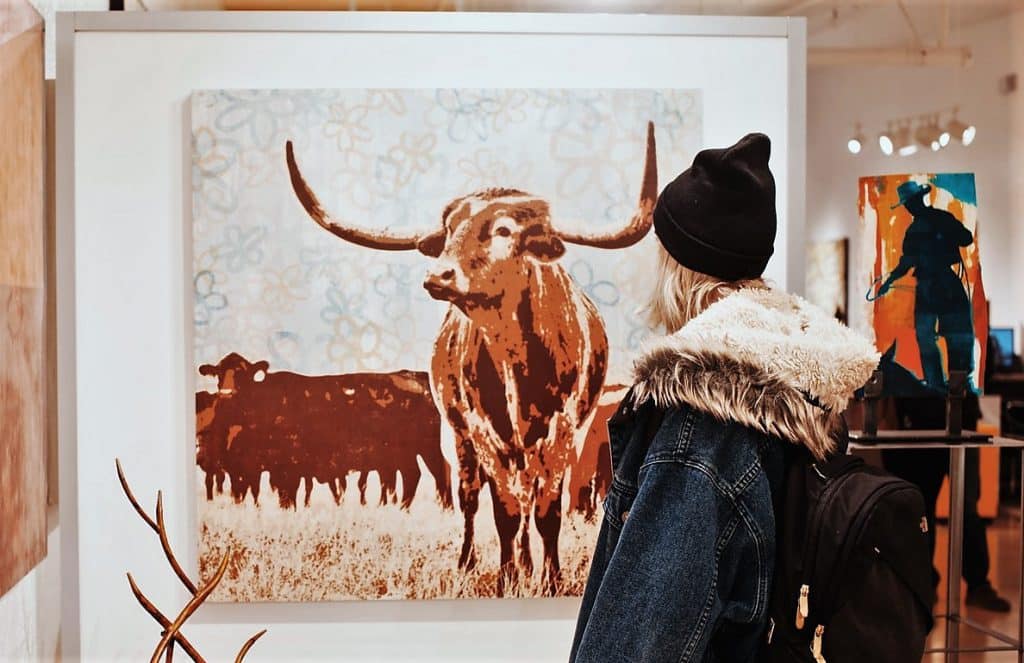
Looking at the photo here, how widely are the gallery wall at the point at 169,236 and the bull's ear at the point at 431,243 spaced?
1.02ft

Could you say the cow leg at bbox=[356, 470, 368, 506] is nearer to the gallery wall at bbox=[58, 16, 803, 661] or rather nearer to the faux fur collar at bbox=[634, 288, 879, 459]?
the gallery wall at bbox=[58, 16, 803, 661]

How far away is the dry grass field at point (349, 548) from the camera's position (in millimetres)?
1767

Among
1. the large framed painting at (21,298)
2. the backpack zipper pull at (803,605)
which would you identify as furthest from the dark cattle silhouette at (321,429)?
the backpack zipper pull at (803,605)

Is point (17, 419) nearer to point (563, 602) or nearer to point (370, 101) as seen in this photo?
point (370, 101)

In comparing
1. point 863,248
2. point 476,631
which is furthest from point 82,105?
point 863,248

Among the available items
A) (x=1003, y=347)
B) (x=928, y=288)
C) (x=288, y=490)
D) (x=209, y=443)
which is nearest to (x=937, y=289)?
(x=928, y=288)

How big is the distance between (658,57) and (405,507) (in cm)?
106

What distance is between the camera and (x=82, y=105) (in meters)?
1.77

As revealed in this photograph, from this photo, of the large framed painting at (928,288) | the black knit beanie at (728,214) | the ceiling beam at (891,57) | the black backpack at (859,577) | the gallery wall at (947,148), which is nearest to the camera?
the black backpack at (859,577)

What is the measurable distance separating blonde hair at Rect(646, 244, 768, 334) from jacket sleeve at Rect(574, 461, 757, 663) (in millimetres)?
245

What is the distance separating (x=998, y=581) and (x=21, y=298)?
13.8ft

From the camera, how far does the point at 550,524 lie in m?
1.80

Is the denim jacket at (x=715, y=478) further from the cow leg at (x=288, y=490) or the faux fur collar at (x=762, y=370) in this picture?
the cow leg at (x=288, y=490)

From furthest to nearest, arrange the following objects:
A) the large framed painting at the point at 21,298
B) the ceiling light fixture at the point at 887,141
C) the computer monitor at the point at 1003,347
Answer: the ceiling light fixture at the point at 887,141 < the computer monitor at the point at 1003,347 < the large framed painting at the point at 21,298
